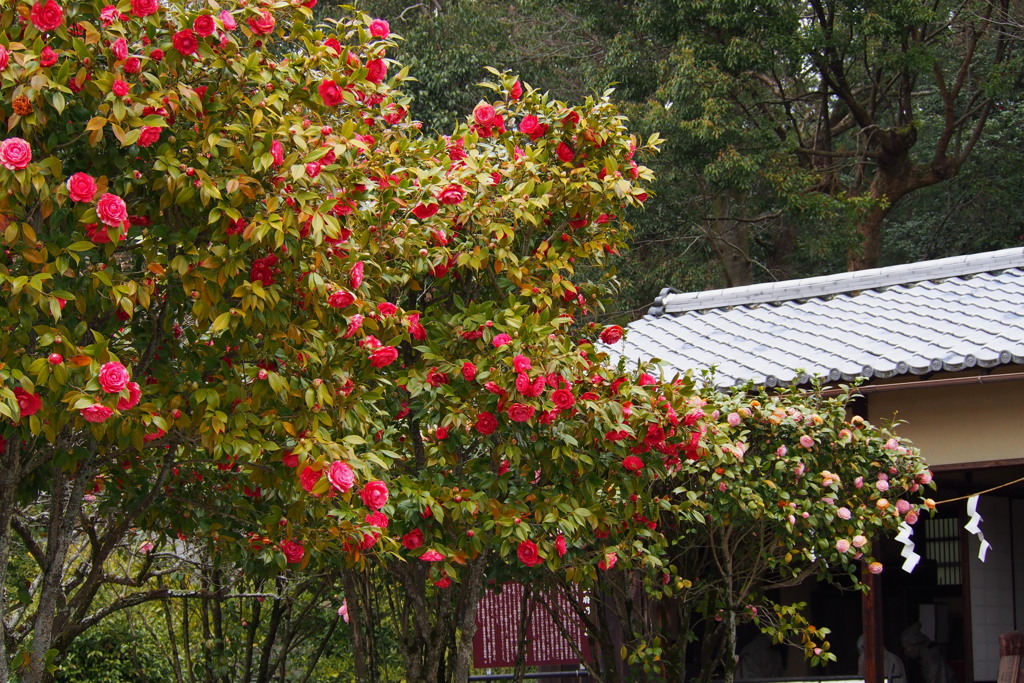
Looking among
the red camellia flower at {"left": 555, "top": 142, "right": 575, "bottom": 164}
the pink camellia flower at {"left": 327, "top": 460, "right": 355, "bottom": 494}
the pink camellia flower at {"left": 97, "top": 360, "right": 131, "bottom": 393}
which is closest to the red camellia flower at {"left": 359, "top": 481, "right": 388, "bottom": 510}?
the pink camellia flower at {"left": 327, "top": 460, "right": 355, "bottom": 494}

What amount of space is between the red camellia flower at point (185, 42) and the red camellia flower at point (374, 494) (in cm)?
145

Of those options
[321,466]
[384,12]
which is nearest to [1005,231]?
[384,12]

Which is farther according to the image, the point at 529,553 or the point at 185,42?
the point at 529,553

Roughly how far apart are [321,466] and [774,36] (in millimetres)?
13028

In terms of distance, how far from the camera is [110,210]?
10.3 feet

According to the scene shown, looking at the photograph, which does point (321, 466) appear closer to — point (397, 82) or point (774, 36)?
point (397, 82)

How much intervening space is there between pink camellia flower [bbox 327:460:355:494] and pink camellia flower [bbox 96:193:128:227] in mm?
947

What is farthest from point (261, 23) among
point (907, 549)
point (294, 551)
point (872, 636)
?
point (872, 636)

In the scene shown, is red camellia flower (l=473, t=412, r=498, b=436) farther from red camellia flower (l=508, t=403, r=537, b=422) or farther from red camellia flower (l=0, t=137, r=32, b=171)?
red camellia flower (l=0, t=137, r=32, b=171)

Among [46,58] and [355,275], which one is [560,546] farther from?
[46,58]

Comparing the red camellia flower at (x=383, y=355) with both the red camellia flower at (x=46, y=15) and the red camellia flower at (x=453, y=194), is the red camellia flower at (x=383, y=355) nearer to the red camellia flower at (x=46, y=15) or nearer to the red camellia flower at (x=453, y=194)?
the red camellia flower at (x=453, y=194)

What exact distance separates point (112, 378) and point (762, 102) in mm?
14088

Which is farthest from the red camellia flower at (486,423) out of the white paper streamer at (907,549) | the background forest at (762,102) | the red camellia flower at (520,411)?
the background forest at (762,102)

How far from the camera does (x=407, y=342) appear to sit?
178 inches
